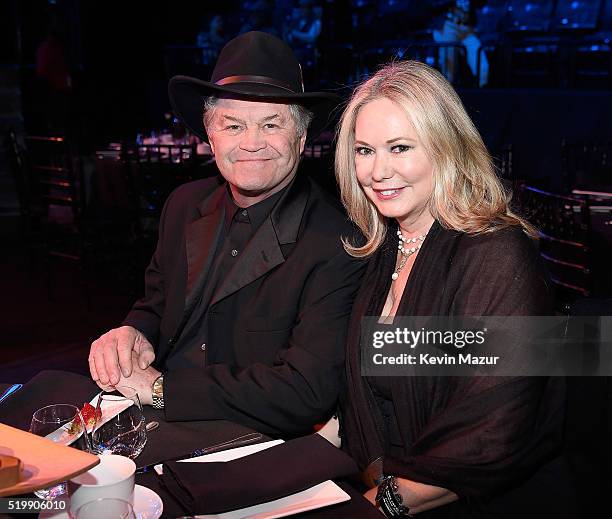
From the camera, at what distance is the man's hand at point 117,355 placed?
202 cm

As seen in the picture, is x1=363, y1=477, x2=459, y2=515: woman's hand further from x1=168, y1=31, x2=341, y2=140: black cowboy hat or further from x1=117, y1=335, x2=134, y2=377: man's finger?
x1=168, y1=31, x2=341, y2=140: black cowboy hat

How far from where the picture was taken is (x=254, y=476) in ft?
4.90

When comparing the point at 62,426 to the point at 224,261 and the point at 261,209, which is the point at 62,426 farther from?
the point at 261,209

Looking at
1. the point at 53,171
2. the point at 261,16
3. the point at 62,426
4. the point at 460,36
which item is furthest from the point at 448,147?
the point at 261,16

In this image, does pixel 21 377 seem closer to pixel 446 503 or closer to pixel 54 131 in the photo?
pixel 446 503

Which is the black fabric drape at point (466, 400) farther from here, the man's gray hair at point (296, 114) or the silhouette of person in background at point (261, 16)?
the silhouette of person in background at point (261, 16)

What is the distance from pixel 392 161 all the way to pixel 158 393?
0.82 m

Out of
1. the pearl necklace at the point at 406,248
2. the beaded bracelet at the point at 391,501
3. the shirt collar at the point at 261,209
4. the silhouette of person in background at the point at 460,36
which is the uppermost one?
the silhouette of person in background at the point at 460,36

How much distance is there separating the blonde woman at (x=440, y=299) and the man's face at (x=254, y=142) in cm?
20

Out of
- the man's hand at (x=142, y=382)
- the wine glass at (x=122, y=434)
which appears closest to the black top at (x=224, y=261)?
the man's hand at (x=142, y=382)

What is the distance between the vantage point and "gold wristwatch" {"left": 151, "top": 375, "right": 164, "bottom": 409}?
1.96 meters

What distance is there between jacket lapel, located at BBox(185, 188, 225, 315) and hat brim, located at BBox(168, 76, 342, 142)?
0.26m

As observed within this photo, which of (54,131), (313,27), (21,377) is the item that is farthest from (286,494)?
(313,27)

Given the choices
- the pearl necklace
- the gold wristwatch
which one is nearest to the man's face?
the pearl necklace
